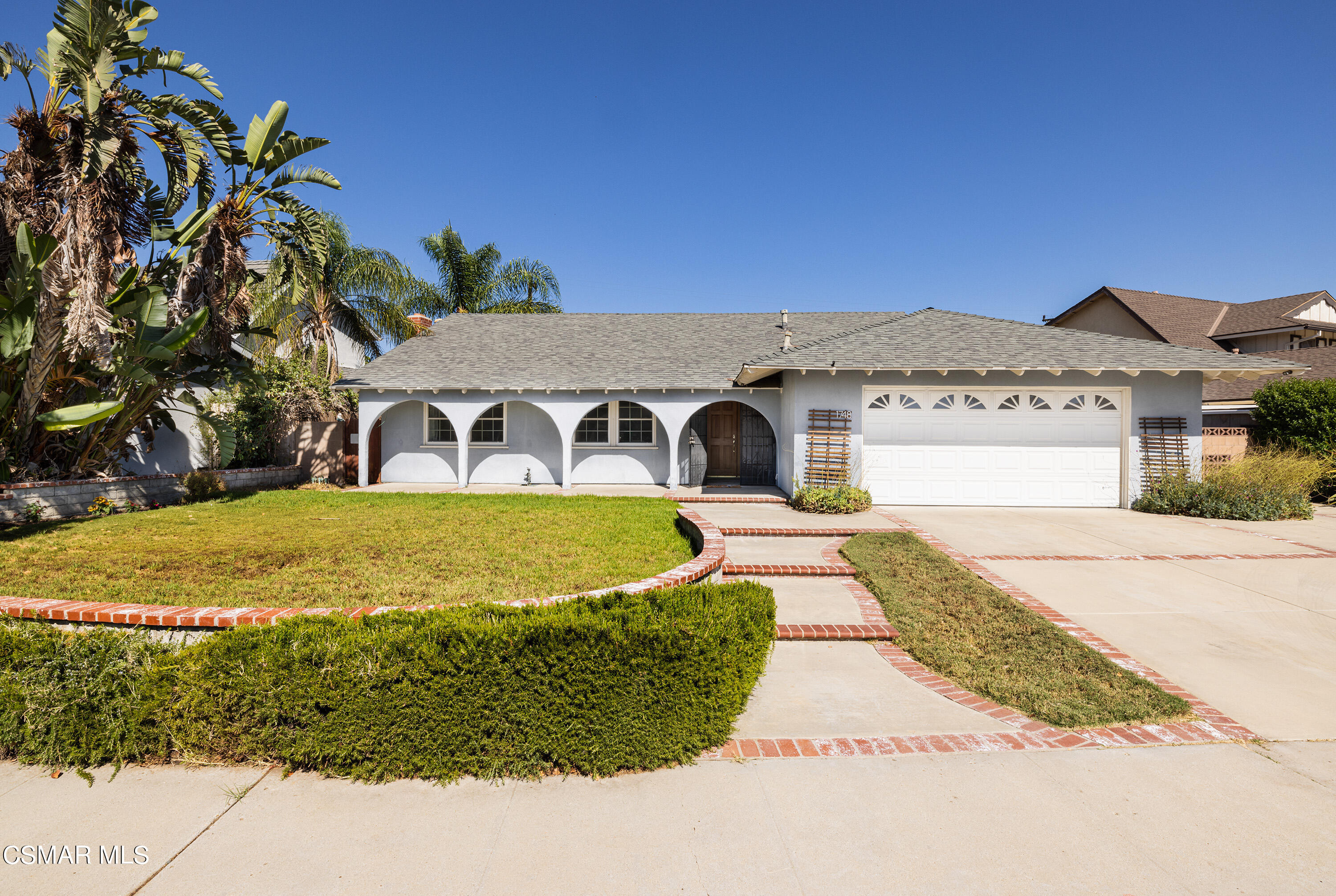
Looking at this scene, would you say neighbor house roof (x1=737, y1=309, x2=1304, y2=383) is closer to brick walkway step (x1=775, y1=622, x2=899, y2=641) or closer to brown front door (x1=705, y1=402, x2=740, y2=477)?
brown front door (x1=705, y1=402, x2=740, y2=477)

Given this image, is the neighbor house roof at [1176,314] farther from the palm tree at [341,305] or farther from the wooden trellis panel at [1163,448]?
the palm tree at [341,305]

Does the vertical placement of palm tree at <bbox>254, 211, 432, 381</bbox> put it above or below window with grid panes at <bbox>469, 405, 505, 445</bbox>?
above

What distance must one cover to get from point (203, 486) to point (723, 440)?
11462 millimetres

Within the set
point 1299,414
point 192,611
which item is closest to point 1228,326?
point 1299,414

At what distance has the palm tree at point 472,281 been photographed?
24516 millimetres

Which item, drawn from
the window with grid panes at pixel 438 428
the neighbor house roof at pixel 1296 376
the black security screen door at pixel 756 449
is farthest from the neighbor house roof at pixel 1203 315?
the window with grid panes at pixel 438 428

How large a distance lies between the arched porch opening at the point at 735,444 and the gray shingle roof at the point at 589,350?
1330 millimetres

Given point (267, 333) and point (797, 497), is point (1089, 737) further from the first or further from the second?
point (267, 333)

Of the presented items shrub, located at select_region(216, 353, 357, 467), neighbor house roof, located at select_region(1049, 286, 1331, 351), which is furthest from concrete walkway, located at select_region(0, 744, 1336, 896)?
neighbor house roof, located at select_region(1049, 286, 1331, 351)

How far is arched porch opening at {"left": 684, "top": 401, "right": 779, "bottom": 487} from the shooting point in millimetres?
15555

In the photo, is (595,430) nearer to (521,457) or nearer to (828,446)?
(521,457)

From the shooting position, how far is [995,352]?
39.4ft

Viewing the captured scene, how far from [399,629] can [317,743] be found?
692 millimetres

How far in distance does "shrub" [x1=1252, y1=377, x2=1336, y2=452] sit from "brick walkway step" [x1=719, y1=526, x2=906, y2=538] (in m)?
11.9
